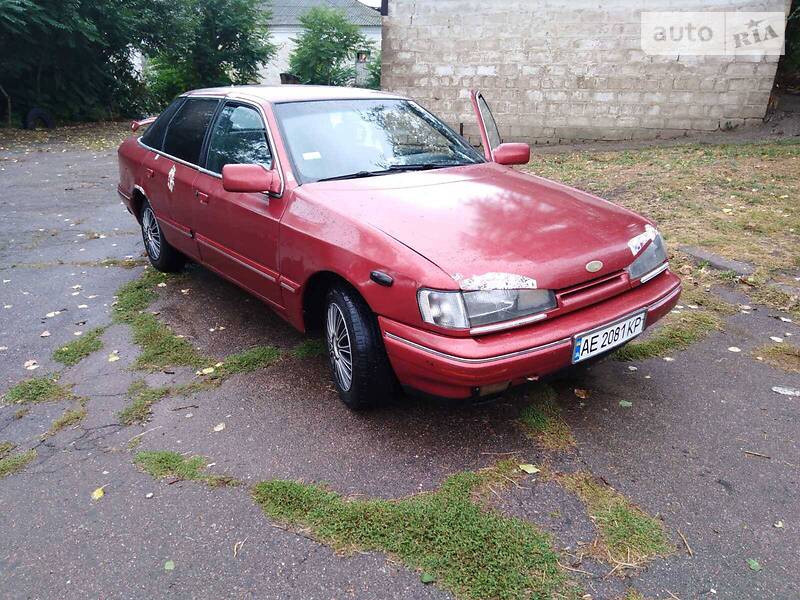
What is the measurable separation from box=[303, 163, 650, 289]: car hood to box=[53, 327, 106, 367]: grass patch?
1.99 meters

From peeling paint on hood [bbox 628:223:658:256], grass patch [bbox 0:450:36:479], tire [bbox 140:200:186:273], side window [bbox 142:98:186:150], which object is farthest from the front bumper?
side window [bbox 142:98:186:150]

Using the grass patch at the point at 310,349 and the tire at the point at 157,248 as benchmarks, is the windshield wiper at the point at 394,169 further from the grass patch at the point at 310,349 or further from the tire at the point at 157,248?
the tire at the point at 157,248

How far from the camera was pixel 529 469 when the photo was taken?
9.04 feet

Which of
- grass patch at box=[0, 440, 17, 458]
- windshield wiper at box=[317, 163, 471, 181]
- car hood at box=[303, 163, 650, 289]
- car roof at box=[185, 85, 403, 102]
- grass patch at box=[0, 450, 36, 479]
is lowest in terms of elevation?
grass patch at box=[0, 450, 36, 479]

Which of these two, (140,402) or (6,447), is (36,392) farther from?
(140,402)

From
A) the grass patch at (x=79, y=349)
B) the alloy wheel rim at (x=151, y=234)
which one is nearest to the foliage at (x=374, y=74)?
the alloy wheel rim at (x=151, y=234)

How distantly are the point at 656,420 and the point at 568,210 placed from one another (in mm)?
1172

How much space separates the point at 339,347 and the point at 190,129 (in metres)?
2.44

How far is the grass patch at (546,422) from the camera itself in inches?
116

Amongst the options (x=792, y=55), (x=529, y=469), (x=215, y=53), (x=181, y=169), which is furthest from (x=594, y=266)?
(x=215, y=53)

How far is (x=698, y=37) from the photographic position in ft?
34.9

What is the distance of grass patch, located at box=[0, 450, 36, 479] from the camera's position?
113 inches

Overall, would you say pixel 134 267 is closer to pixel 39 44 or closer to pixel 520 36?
pixel 520 36

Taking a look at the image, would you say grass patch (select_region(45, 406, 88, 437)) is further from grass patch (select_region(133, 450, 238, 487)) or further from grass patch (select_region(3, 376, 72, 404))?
grass patch (select_region(133, 450, 238, 487))
